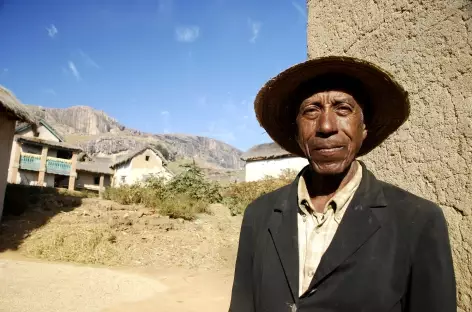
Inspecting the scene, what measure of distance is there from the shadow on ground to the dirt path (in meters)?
1.64

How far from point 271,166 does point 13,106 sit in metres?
19.2

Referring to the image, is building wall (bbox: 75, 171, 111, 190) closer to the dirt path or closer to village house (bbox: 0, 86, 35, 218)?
village house (bbox: 0, 86, 35, 218)

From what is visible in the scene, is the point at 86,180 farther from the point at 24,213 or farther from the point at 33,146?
the point at 24,213

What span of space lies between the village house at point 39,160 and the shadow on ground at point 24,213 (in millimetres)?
17169

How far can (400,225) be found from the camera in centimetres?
123

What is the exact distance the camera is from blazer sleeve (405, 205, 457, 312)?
3.67ft

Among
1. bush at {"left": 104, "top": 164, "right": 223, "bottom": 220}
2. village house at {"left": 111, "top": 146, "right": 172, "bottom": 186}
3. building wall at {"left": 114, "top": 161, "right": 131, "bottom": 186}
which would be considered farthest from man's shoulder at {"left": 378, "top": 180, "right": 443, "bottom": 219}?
building wall at {"left": 114, "top": 161, "right": 131, "bottom": 186}

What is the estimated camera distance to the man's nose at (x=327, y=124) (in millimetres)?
1432

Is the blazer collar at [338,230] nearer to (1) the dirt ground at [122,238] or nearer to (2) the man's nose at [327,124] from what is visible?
(2) the man's nose at [327,124]

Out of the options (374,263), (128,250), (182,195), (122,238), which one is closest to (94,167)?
(182,195)

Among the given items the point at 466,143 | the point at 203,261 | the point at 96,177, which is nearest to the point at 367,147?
the point at 466,143

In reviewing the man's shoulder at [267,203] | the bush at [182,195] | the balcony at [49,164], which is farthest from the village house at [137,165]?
the man's shoulder at [267,203]

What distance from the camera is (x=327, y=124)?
1.44m

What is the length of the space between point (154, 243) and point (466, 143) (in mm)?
9153
